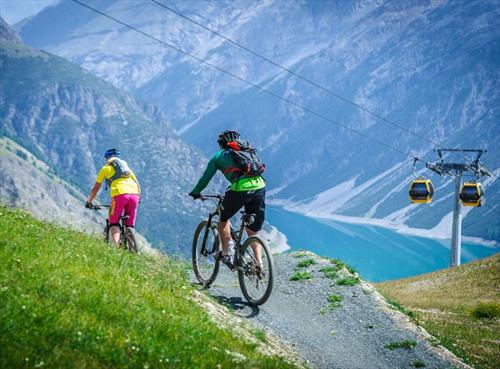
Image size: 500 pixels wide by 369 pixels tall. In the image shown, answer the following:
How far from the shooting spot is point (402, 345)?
12875 millimetres

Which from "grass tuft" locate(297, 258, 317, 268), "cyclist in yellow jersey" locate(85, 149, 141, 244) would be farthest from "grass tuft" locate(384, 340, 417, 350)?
"cyclist in yellow jersey" locate(85, 149, 141, 244)

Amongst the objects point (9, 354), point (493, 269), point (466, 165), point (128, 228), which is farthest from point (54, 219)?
point (466, 165)

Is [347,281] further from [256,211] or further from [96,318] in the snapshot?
[96,318]

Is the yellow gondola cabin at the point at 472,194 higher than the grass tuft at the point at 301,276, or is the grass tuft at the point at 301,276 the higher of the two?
the yellow gondola cabin at the point at 472,194

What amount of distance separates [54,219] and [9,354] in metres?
9.47

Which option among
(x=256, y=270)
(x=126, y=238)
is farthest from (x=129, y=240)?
(x=256, y=270)

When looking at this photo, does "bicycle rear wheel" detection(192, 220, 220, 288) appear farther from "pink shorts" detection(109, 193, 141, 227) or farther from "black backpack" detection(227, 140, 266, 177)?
"black backpack" detection(227, 140, 266, 177)

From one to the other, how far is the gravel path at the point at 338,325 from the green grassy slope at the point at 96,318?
268cm

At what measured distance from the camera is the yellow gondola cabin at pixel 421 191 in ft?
174

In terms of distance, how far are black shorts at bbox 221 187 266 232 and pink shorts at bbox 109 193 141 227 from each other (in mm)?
3066

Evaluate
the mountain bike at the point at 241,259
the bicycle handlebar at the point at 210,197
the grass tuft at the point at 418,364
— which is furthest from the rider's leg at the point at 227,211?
the grass tuft at the point at 418,364

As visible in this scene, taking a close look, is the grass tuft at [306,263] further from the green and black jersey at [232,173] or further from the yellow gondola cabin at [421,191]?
the yellow gondola cabin at [421,191]

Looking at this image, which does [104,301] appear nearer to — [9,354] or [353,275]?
[9,354]

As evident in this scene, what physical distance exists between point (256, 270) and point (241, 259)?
0.50 m
